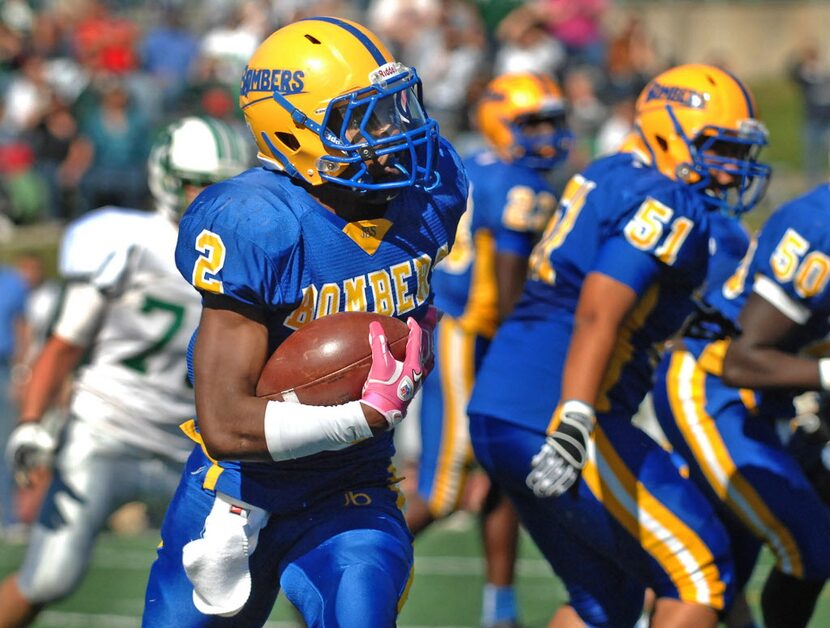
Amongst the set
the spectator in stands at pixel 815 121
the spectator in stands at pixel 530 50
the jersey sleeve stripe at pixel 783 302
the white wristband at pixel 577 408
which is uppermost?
the jersey sleeve stripe at pixel 783 302

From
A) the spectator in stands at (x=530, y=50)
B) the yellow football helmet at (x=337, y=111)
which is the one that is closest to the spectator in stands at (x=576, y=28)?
the spectator in stands at (x=530, y=50)

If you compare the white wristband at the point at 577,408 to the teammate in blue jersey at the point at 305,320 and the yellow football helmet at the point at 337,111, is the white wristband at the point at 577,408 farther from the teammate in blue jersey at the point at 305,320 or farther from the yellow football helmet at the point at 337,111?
the yellow football helmet at the point at 337,111

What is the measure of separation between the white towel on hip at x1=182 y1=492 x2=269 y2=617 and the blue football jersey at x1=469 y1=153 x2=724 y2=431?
0.98m

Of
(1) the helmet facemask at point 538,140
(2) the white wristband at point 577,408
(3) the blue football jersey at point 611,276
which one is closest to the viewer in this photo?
(2) the white wristband at point 577,408

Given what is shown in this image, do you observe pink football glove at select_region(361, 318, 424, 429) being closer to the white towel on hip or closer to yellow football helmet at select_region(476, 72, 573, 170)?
the white towel on hip

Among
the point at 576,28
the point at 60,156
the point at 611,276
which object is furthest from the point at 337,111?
the point at 576,28

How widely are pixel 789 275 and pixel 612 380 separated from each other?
0.59m

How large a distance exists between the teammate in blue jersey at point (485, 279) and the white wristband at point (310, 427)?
9.64 ft

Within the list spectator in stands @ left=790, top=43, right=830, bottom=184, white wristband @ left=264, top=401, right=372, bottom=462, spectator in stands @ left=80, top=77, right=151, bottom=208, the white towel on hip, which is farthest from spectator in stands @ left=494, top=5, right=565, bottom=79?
white wristband @ left=264, top=401, right=372, bottom=462

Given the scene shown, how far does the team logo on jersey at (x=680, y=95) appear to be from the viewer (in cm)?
440

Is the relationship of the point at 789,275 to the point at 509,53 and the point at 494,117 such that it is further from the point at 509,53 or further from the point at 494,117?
the point at 509,53

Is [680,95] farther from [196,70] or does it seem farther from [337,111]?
[196,70]

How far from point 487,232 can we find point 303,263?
3.36 m

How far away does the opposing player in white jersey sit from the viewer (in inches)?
191
